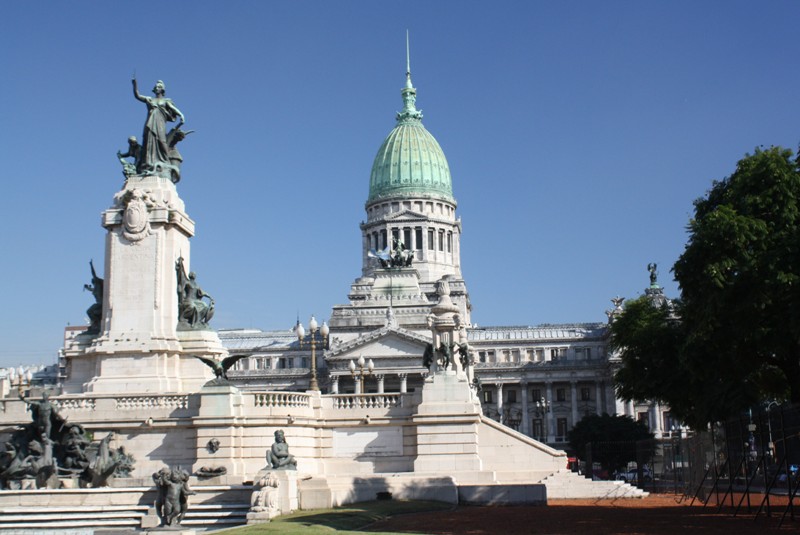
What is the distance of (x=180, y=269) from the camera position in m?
41.8

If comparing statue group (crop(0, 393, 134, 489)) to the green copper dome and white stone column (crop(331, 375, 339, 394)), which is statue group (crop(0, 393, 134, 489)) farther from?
the green copper dome

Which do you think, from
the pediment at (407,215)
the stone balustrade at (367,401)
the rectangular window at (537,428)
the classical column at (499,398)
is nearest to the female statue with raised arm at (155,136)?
the stone balustrade at (367,401)

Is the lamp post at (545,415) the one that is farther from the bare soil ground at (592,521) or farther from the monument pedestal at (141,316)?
the bare soil ground at (592,521)

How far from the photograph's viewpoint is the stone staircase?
39.9 meters

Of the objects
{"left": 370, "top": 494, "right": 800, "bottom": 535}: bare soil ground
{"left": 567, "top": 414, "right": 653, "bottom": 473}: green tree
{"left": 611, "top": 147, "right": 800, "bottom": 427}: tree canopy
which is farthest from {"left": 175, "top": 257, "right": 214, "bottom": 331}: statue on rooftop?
{"left": 567, "top": 414, "right": 653, "bottom": 473}: green tree

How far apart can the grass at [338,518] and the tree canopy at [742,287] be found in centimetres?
1107

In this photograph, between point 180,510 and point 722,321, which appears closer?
point 180,510

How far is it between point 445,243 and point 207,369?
116927mm

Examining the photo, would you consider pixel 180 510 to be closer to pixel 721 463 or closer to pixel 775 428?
pixel 775 428

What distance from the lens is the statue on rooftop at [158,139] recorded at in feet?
142

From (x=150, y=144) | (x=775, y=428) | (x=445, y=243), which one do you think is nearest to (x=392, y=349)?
(x=445, y=243)

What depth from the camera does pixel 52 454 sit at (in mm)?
34719

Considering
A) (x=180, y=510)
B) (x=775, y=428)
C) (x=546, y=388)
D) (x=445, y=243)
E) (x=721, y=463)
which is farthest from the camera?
(x=445, y=243)

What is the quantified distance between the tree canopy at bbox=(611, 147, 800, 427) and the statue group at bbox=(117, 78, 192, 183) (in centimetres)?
2185
